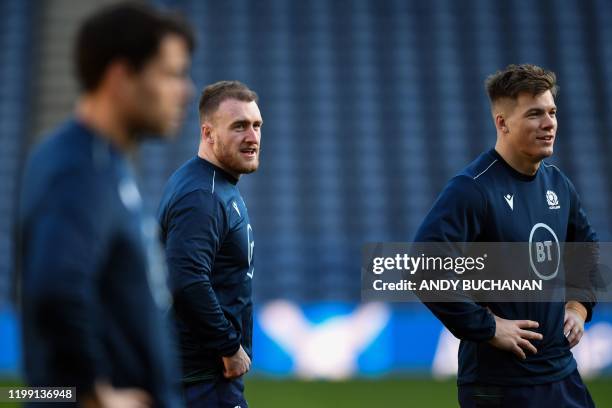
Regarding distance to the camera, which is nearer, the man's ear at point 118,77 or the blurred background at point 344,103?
the man's ear at point 118,77

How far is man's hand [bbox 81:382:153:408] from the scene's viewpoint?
1762 millimetres

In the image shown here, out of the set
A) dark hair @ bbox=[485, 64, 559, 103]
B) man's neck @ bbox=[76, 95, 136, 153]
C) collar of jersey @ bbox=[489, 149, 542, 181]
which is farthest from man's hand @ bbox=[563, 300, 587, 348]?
man's neck @ bbox=[76, 95, 136, 153]

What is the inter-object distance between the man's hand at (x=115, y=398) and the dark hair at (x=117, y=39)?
0.70 meters

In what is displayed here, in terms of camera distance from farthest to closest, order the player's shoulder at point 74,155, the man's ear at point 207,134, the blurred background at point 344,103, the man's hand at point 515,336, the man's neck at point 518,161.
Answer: the blurred background at point 344,103 < the man's ear at point 207,134 < the man's neck at point 518,161 < the man's hand at point 515,336 < the player's shoulder at point 74,155

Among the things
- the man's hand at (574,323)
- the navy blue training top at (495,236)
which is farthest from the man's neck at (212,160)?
the man's hand at (574,323)

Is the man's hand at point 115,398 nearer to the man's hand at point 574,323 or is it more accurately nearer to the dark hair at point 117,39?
the dark hair at point 117,39

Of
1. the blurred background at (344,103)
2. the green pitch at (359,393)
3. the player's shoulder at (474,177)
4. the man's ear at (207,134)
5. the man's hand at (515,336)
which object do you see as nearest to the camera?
the man's hand at (515,336)

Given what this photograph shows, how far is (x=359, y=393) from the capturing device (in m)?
8.70

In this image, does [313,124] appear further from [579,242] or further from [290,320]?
[579,242]

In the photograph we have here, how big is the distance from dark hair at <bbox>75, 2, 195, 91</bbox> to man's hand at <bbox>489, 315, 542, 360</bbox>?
78.3 inches

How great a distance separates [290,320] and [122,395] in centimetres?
837

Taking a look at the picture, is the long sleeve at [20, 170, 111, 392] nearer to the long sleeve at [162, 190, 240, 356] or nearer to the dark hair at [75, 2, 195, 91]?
the dark hair at [75, 2, 195, 91]

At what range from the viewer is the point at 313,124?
48.0 feet

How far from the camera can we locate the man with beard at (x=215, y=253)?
11.2ft
